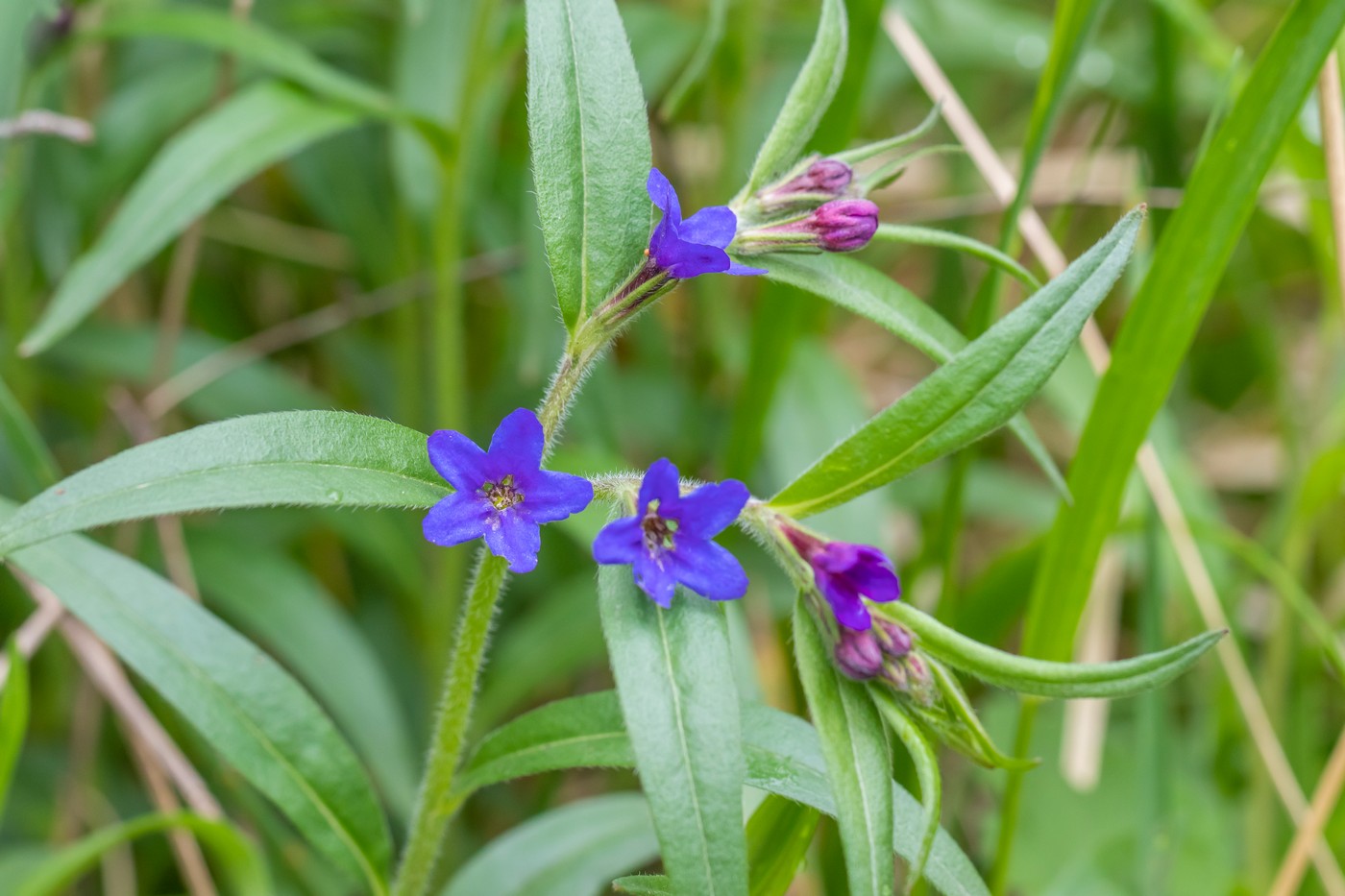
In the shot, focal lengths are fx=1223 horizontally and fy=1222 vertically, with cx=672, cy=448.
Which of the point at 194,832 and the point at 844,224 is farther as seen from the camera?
the point at 194,832

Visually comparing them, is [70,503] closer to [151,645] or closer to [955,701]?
[151,645]

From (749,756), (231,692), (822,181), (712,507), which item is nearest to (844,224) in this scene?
(822,181)

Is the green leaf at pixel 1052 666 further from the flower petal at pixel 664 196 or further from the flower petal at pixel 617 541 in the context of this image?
the flower petal at pixel 664 196

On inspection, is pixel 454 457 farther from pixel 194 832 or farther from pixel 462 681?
pixel 194 832

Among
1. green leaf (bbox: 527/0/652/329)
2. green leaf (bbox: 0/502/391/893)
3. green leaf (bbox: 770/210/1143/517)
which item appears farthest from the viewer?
green leaf (bbox: 0/502/391/893)

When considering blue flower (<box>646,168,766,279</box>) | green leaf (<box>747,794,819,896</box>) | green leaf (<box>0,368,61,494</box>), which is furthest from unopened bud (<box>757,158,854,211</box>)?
green leaf (<box>0,368,61,494</box>)

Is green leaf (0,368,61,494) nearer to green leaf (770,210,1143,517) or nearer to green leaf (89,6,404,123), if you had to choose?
green leaf (89,6,404,123)

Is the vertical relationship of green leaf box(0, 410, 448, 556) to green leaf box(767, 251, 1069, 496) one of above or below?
below
